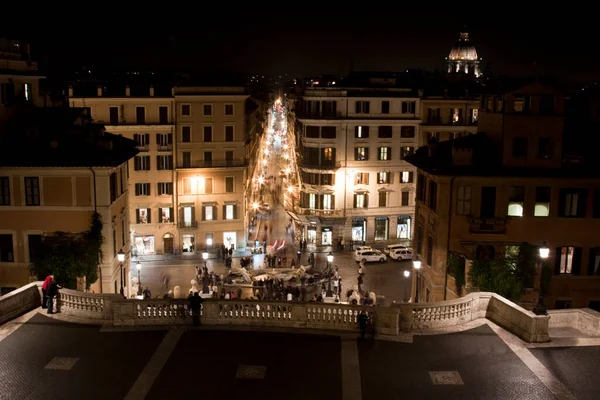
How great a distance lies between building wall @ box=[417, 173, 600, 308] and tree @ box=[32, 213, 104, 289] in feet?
63.0

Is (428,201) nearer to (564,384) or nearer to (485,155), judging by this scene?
(485,155)

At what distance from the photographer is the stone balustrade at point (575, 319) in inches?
1131

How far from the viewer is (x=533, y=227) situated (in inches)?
1582

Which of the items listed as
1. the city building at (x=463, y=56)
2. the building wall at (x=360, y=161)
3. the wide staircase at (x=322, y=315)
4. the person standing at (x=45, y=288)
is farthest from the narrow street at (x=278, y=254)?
the city building at (x=463, y=56)

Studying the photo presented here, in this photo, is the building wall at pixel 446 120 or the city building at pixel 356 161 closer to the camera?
the city building at pixel 356 161

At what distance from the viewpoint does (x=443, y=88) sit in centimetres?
7862

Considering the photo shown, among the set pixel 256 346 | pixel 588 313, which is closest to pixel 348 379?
pixel 256 346

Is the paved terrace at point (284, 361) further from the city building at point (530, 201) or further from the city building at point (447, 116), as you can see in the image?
the city building at point (447, 116)

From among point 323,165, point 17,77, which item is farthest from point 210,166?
point 17,77

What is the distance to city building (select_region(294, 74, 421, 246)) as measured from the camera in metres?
72.0

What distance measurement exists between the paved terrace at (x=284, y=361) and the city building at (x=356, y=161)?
1725 inches

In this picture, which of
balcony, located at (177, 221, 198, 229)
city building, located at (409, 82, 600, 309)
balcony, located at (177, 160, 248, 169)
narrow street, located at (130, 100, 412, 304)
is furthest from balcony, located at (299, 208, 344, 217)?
city building, located at (409, 82, 600, 309)

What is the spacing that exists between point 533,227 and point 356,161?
3371 centimetres

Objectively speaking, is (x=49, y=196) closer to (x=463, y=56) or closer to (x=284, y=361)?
(x=284, y=361)
